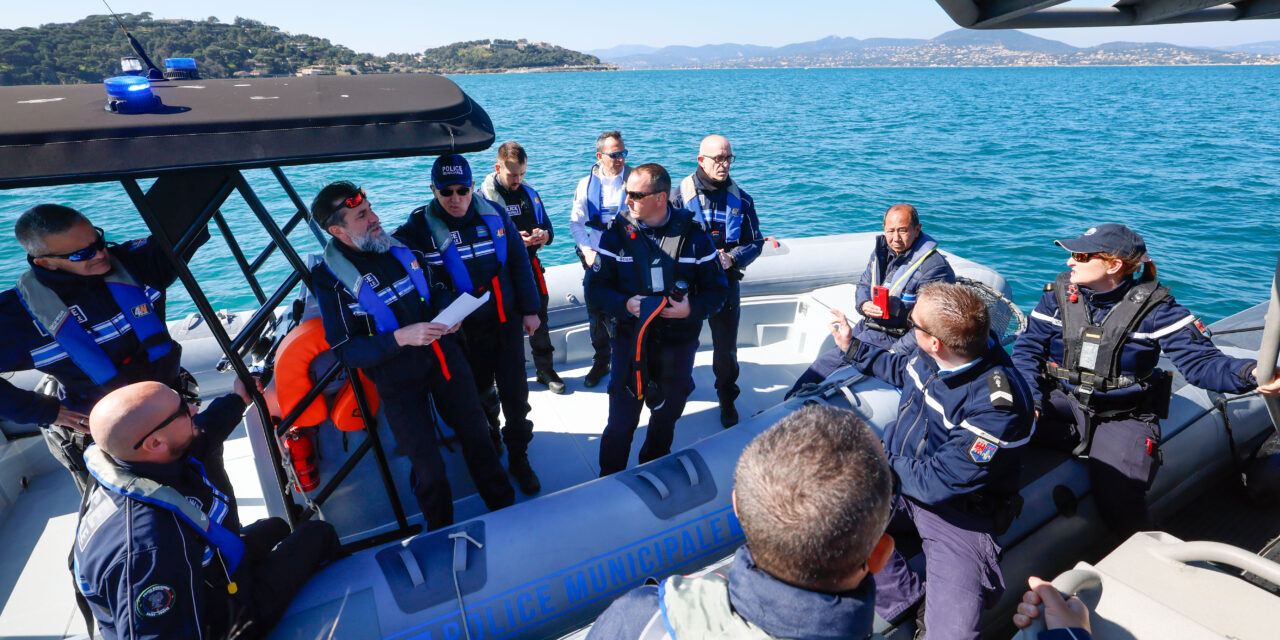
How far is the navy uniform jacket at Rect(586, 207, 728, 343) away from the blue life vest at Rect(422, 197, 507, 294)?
0.42 m

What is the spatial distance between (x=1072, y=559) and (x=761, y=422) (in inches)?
50.5

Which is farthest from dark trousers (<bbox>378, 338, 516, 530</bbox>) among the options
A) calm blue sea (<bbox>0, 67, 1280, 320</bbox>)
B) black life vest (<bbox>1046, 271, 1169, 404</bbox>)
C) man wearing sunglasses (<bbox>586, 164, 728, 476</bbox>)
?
calm blue sea (<bbox>0, 67, 1280, 320</bbox>)

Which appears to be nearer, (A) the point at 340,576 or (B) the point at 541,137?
(A) the point at 340,576

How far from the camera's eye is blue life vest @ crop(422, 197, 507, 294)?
96.7 inches

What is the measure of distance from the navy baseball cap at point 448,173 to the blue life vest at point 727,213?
4.32 ft

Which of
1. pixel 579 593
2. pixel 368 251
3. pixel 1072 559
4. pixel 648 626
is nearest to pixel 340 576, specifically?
pixel 579 593

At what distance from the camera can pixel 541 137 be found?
68.5 feet

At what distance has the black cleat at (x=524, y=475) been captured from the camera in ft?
9.42

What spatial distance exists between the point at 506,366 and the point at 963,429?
6.13 ft

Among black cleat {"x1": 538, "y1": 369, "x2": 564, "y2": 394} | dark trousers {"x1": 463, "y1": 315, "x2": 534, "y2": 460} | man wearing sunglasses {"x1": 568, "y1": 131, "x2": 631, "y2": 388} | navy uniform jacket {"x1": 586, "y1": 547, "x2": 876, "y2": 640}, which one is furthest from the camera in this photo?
black cleat {"x1": 538, "y1": 369, "x2": 564, "y2": 394}

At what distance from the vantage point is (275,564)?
182cm

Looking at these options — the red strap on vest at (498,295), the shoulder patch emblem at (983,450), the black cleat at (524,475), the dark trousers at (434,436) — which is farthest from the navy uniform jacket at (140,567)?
the shoulder patch emblem at (983,450)

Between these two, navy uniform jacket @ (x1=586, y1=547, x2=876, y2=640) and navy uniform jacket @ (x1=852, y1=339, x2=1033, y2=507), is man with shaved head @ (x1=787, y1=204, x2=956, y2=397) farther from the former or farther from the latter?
navy uniform jacket @ (x1=586, y1=547, x2=876, y2=640)

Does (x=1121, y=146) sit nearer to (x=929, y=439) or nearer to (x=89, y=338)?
(x=929, y=439)
